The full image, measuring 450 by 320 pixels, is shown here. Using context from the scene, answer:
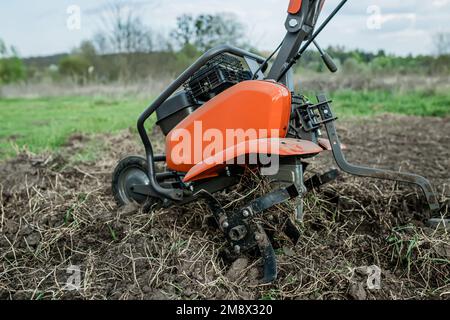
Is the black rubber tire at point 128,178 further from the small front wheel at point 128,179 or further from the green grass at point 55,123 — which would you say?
the green grass at point 55,123

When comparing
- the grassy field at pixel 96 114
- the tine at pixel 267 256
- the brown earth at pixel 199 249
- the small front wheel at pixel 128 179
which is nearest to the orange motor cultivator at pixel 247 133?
the tine at pixel 267 256

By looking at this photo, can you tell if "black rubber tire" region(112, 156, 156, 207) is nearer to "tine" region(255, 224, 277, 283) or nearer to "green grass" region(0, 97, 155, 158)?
"tine" region(255, 224, 277, 283)

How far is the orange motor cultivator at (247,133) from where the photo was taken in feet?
10.0

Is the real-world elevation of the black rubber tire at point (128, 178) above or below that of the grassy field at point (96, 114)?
above

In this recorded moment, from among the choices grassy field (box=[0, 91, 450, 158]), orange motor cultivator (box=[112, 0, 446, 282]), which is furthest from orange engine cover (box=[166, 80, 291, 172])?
grassy field (box=[0, 91, 450, 158])

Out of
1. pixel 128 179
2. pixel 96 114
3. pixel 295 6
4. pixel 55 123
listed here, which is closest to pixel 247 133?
pixel 295 6

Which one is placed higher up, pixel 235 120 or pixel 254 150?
pixel 235 120

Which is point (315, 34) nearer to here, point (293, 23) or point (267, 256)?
point (293, 23)

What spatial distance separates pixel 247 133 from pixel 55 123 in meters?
8.41

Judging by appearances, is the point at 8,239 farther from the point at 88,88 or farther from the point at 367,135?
the point at 88,88

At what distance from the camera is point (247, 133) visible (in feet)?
10.3

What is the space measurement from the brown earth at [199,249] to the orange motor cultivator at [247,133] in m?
0.16

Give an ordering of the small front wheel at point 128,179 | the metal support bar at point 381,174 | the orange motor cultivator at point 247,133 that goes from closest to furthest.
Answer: the orange motor cultivator at point 247,133 < the metal support bar at point 381,174 < the small front wheel at point 128,179
